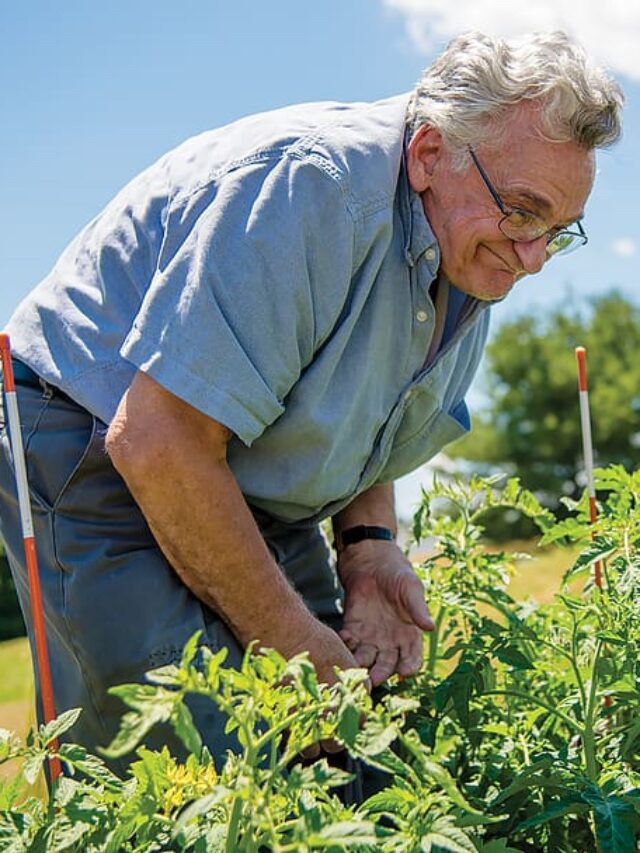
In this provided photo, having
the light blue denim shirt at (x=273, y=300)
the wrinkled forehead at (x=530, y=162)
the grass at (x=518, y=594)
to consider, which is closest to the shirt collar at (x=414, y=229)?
the light blue denim shirt at (x=273, y=300)

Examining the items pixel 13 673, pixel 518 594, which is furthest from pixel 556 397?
pixel 518 594

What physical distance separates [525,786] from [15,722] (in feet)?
12.3

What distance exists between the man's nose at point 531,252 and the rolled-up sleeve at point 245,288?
0.30 m

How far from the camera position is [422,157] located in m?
1.96

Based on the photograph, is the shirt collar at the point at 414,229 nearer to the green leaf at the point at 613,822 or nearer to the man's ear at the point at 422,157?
the man's ear at the point at 422,157

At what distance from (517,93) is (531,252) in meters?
0.25

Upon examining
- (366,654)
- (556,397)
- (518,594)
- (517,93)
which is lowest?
(556,397)

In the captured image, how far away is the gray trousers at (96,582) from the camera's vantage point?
1.89m

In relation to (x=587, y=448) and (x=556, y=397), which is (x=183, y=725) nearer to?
(x=587, y=448)

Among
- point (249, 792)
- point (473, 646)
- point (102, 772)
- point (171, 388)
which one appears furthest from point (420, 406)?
point (249, 792)

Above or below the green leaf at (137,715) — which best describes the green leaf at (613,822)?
below

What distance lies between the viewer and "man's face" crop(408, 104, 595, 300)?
1900mm

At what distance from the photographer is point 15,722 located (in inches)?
199

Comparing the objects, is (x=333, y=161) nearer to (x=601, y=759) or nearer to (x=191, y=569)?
(x=191, y=569)
